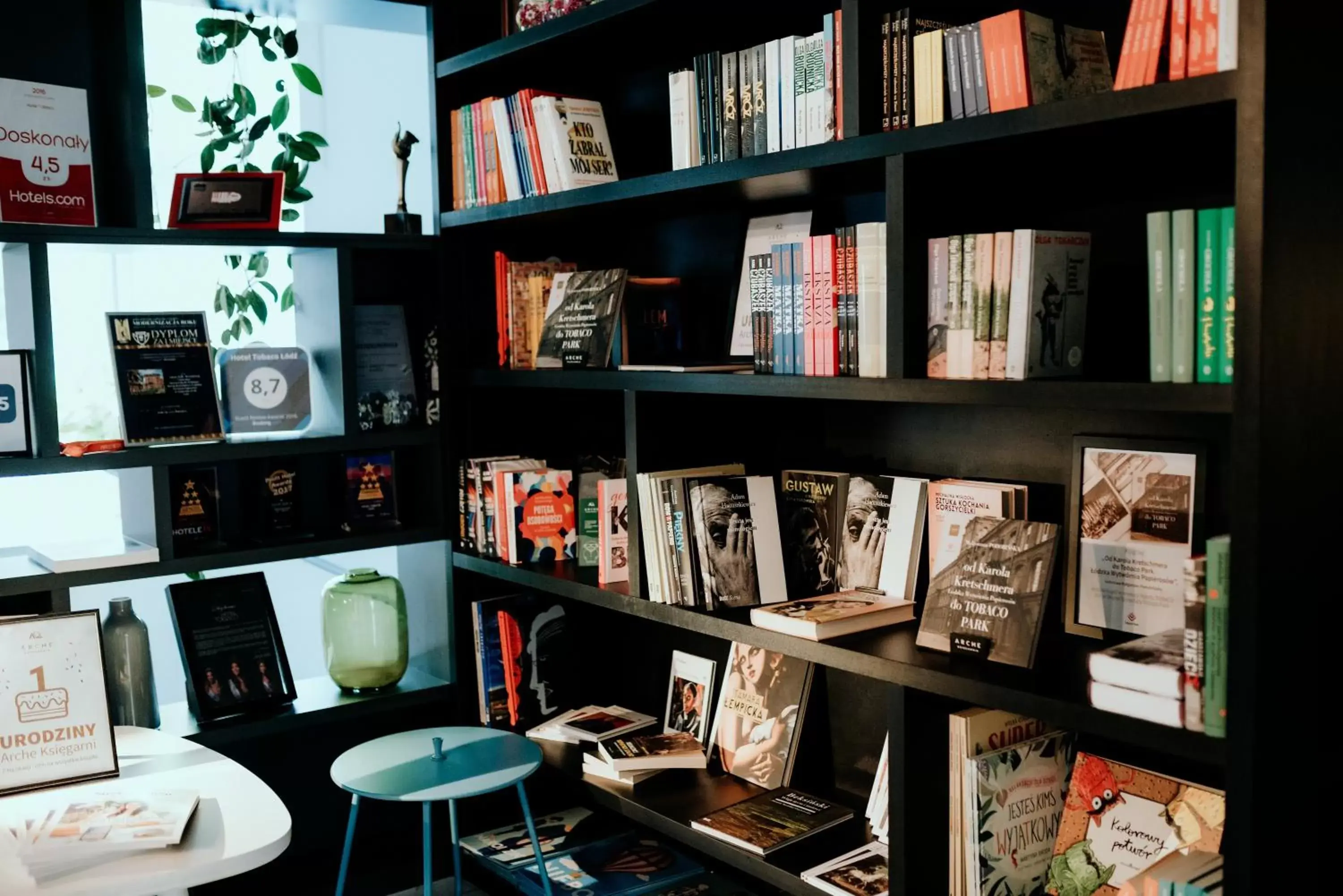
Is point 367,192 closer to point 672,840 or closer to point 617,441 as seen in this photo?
point 617,441

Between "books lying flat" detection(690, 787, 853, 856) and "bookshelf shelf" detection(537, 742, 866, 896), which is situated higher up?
"books lying flat" detection(690, 787, 853, 856)

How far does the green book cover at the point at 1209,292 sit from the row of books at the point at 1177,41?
178 mm

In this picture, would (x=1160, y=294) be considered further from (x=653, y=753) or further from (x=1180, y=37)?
(x=653, y=753)

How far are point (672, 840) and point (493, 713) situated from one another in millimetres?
540

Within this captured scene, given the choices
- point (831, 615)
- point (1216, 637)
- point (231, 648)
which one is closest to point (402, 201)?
point (231, 648)

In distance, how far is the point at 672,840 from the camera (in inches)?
107

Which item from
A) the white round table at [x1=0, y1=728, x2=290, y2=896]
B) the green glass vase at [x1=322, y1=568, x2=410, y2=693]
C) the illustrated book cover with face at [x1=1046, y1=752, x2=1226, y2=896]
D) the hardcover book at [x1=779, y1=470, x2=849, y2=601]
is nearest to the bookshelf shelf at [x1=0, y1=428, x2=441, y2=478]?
the green glass vase at [x1=322, y1=568, x2=410, y2=693]

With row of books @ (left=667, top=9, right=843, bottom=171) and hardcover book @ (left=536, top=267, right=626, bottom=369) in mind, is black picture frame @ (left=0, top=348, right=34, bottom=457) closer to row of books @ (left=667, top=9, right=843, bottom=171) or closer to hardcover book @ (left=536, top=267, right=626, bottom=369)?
hardcover book @ (left=536, top=267, right=626, bottom=369)

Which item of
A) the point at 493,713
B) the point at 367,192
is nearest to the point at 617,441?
the point at 493,713

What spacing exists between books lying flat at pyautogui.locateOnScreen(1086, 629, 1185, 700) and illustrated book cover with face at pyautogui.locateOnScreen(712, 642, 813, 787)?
32.5 inches

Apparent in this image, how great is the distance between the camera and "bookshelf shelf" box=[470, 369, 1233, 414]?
1478mm

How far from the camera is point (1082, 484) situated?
1.89 metres

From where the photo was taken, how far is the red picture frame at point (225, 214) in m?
2.59

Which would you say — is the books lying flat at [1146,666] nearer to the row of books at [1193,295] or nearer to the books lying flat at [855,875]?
the row of books at [1193,295]
